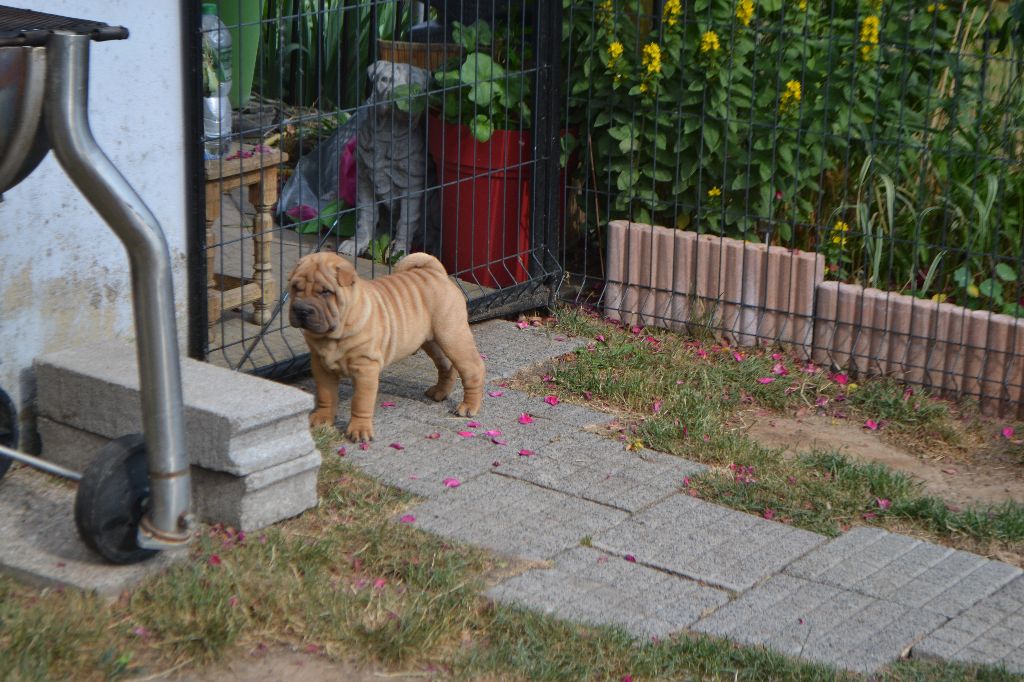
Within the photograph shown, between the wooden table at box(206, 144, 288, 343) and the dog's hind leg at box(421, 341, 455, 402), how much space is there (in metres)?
0.84

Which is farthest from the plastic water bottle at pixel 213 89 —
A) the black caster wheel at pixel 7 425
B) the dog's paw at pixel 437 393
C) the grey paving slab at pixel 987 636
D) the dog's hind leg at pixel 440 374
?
the grey paving slab at pixel 987 636

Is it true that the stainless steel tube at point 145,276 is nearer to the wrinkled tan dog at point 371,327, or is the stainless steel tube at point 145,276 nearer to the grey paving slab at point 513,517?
the grey paving slab at point 513,517

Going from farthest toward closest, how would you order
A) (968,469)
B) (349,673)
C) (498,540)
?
(968,469), (498,540), (349,673)

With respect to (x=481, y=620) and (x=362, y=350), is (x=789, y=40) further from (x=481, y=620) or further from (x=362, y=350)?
(x=481, y=620)

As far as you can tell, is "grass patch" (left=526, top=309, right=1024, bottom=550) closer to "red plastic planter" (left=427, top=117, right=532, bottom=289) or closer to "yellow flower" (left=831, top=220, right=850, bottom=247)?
"red plastic planter" (left=427, top=117, right=532, bottom=289)

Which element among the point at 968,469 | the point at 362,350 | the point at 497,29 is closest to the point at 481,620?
the point at 362,350

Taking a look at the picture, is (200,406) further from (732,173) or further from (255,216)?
(732,173)

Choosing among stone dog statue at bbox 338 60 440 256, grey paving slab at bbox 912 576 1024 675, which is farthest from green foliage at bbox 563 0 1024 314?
grey paving slab at bbox 912 576 1024 675

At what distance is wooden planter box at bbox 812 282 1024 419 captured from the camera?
5.83m

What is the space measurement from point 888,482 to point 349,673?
2249 mm

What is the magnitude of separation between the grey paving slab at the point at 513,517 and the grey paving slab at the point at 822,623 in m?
0.65

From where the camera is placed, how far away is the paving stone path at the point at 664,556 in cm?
392

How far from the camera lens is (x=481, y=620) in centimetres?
387

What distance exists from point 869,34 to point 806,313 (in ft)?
4.21
